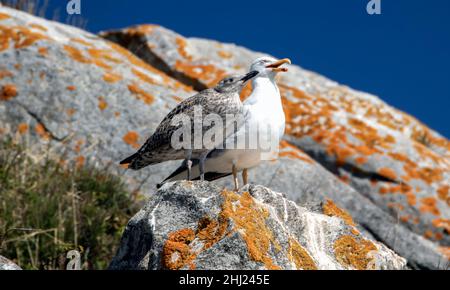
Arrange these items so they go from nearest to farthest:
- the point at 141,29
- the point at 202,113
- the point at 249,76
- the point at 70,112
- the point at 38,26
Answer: the point at 202,113
the point at 249,76
the point at 70,112
the point at 38,26
the point at 141,29

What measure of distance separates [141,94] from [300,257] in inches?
214

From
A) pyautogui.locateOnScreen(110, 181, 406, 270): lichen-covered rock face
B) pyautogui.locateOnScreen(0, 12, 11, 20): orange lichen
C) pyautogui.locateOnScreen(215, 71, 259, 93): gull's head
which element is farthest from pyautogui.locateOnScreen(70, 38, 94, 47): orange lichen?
pyautogui.locateOnScreen(110, 181, 406, 270): lichen-covered rock face

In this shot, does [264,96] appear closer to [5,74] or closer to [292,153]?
[292,153]

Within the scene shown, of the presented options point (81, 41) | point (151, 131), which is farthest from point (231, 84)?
point (81, 41)

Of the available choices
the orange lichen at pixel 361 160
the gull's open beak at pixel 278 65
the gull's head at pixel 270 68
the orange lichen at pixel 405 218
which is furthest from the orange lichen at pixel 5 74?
the orange lichen at pixel 405 218

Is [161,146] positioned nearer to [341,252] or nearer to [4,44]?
[341,252]

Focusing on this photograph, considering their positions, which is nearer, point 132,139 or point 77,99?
point 132,139

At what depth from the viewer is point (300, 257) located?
4059mm

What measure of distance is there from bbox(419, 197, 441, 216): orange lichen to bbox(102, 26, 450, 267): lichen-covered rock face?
14 mm

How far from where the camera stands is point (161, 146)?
563 centimetres

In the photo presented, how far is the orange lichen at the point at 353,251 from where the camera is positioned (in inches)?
177

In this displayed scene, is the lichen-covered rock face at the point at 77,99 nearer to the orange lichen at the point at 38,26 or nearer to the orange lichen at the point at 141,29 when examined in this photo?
the orange lichen at the point at 38,26

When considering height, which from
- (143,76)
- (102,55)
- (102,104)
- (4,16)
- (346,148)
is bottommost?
(346,148)
